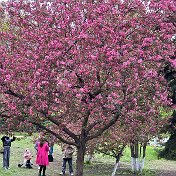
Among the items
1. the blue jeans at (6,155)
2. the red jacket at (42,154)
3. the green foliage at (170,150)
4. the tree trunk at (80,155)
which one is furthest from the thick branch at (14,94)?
the green foliage at (170,150)

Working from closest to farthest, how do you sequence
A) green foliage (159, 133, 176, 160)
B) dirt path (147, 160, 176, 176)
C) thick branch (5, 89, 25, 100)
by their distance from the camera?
thick branch (5, 89, 25, 100), green foliage (159, 133, 176, 160), dirt path (147, 160, 176, 176)

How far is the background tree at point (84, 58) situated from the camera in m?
8.34

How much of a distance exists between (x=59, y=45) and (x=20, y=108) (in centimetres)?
163

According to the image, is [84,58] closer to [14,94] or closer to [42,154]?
[14,94]

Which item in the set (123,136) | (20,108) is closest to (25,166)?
(123,136)

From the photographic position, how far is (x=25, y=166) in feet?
59.5

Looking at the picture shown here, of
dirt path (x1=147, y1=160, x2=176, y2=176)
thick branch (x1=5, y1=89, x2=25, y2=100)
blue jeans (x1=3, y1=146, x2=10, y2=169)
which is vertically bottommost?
dirt path (x1=147, y1=160, x2=176, y2=176)

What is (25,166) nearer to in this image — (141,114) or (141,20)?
(141,114)

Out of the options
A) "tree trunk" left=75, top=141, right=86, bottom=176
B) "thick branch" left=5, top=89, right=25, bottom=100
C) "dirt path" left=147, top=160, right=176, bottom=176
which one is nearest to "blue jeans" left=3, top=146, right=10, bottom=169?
"tree trunk" left=75, top=141, right=86, bottom=176

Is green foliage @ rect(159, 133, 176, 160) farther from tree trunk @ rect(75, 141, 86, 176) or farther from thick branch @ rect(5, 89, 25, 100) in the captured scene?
thick branch @ rect(5, 89, 25, 100)

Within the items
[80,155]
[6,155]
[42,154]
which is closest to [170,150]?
[42,154]

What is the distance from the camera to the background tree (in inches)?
328

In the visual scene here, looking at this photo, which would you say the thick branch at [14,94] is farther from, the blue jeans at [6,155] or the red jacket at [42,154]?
the blue jeans at [6,155]

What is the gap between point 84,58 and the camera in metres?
8.59
